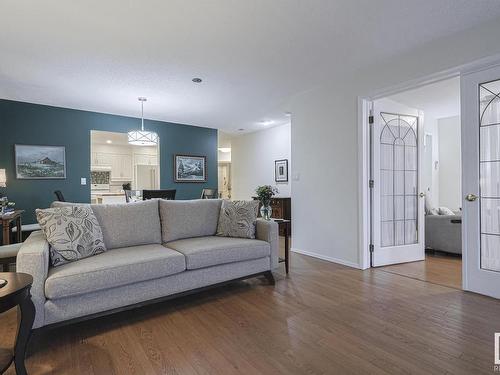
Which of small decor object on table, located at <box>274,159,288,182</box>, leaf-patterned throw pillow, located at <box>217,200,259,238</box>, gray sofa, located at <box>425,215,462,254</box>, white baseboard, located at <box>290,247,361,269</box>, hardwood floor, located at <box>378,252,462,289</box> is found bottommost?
hardwood floor, located at <box>378,252,462,289</box>

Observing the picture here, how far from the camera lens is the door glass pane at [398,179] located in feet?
12.0

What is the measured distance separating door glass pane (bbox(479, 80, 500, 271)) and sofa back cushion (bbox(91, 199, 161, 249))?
3.16m

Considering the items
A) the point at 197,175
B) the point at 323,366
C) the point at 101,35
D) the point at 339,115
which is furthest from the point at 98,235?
the point at 197,175

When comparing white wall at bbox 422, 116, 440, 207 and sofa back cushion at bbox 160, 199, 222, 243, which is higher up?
white wall at bbox 422, 116, 440, 207

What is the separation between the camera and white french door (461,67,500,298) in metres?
2.52

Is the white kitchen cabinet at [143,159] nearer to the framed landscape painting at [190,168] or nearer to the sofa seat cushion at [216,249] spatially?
the framed landscape painting at [190,168]

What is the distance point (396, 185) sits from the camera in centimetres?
378

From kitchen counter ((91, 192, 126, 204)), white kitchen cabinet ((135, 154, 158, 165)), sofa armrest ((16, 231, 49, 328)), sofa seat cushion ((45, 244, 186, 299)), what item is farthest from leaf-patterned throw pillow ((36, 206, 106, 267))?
white kitchen cabinet ((135, 154, 158, 165))

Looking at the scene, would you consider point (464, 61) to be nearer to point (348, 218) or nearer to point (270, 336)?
point (348, 218)

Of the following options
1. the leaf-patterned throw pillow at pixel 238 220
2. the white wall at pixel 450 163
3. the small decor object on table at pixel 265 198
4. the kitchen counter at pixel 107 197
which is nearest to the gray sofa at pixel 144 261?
the leaf-patterned throw pillow at pixel 238 220

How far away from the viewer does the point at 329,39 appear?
8.83 feet

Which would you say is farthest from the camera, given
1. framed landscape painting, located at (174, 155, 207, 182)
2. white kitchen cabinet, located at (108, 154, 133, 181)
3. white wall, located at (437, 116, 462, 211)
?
white kitchen cabinet, located at (108, 154, 133, 181)

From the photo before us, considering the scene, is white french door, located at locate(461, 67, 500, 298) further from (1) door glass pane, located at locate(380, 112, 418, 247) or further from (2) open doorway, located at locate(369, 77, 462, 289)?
(1) door glass pane, located at locate(380, 112, 418, 247)

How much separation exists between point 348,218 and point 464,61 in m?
2.01
